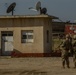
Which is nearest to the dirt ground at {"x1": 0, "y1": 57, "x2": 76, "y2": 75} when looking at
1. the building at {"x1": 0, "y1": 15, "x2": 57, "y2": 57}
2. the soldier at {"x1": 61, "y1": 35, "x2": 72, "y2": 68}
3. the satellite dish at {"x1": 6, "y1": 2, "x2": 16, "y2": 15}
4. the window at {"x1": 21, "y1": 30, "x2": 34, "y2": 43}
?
the soldier at {"x1": 61, "y1": 35, "x2": 72, "y2": 68}

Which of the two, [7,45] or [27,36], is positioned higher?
[27,36]

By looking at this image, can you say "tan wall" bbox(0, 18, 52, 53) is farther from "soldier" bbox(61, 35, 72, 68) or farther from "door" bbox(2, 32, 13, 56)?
"soldier" bbox(61, 35, 72, 68)

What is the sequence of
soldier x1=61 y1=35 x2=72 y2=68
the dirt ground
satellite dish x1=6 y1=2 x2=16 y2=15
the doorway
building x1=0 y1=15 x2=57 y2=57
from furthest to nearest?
satellite dish x1=6 y1=2 x2=16 y2=15
the doorway
building x1=0 y1=15 x2=57 y2=57
soldier x1=61 y1=35 x2=72 y2=68
the dirt ground

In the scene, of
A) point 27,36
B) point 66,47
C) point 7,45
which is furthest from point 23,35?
point 66,47

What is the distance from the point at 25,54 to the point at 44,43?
6.86 feet

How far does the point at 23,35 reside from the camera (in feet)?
128

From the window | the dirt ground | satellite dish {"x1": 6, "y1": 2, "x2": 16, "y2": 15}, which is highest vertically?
satellite dish {"x1": 6, "y1": 2, "x2": 16, "y2": 15}

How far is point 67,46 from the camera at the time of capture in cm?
2186

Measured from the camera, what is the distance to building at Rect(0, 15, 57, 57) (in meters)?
38.6

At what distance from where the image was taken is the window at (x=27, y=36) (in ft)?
127

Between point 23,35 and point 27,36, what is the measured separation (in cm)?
59

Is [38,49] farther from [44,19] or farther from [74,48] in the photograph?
[74,48]

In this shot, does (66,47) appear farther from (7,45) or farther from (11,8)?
(11,8)

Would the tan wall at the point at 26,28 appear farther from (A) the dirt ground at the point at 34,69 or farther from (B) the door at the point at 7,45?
(A) the dirt ground at the point at 34,69
